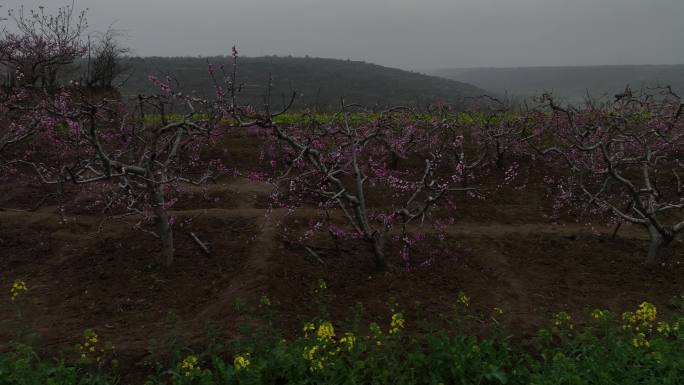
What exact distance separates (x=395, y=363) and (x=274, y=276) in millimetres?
2400

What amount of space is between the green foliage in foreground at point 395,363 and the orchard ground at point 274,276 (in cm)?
41

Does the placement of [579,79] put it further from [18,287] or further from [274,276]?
[18,287]

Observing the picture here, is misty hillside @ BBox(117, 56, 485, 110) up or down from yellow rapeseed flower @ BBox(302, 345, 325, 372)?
up

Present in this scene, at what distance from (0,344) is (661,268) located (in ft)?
27.4

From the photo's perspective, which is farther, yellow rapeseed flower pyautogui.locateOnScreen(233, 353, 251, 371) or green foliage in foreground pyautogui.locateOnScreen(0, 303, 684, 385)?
green foliage in foreground pyautogui.locateOnScreen(0, 303, 684, 385)

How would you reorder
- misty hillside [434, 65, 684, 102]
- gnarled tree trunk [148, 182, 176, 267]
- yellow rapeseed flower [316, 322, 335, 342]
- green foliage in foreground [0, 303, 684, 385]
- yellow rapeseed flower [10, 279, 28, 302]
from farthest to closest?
misty hillside [434, 65, 684, 102] → gnarled tree trunk [148, 182, 176, 267] → yellow rapeseed flower [10, 279, 28, 302] → yellow rapeseed flower [316, 322, 335, 342] → green foliage in foreground [0, 303, 684, 385]

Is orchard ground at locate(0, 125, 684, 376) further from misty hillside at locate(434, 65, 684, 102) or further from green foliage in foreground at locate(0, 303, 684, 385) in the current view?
misty hillside at locate(434, 65, 684, 102)

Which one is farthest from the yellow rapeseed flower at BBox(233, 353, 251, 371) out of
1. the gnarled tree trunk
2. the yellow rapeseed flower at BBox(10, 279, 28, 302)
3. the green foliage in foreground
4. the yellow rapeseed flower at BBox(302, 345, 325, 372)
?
the gnarled tree trunk

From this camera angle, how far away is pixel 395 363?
14.0 ft

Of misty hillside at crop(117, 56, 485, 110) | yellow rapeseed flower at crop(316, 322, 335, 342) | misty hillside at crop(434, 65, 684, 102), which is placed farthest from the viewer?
misty hillside at crop(434, 65, 684, 102)

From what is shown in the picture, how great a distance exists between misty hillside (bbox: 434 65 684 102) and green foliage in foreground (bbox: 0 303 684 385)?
6478 cm

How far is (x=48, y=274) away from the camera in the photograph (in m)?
6.77

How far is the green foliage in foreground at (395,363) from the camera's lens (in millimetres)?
4133

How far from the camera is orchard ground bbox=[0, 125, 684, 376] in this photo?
211 inches
